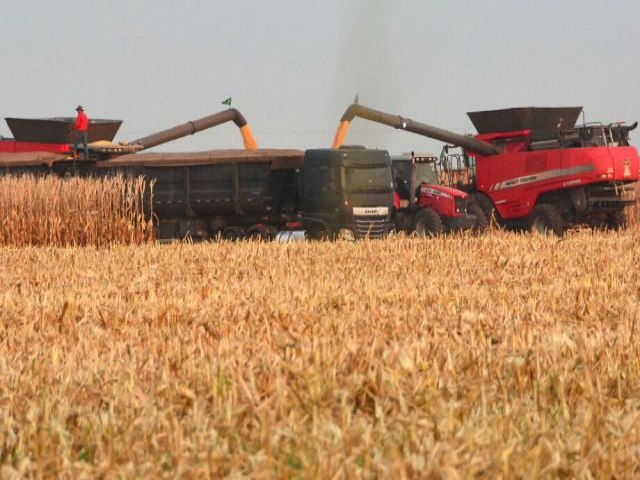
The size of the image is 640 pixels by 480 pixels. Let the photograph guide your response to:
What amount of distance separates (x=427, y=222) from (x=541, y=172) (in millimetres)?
3365

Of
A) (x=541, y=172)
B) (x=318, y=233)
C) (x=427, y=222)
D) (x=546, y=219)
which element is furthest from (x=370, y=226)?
(x=541, y=172)

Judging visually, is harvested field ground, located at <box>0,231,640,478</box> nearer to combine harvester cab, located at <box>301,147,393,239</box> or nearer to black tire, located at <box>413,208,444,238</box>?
combine harvester cab, located at <box>301,147,393,239</box>

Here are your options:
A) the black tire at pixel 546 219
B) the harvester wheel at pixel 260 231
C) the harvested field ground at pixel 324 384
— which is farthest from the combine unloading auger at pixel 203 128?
the harvested field ground at pixel 324 384

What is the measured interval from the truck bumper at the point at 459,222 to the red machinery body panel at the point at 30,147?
8.43 m


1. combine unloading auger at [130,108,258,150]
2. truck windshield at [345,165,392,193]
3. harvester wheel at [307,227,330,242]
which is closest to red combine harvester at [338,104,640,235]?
truck windshield at [345,165,392,193]

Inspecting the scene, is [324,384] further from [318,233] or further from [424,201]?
[424,201]

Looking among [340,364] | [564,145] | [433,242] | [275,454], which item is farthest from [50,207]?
[275,454]

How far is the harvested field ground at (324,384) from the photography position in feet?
11.6

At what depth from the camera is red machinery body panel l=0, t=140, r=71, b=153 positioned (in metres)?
25.8

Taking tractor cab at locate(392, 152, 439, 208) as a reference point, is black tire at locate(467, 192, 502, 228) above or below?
below

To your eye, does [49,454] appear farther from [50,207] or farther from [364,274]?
[50,207]

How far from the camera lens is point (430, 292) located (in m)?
9.43

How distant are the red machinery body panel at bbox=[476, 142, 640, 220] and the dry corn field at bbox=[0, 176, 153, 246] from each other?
30.3ft

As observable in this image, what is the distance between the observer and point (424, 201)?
24.3m
